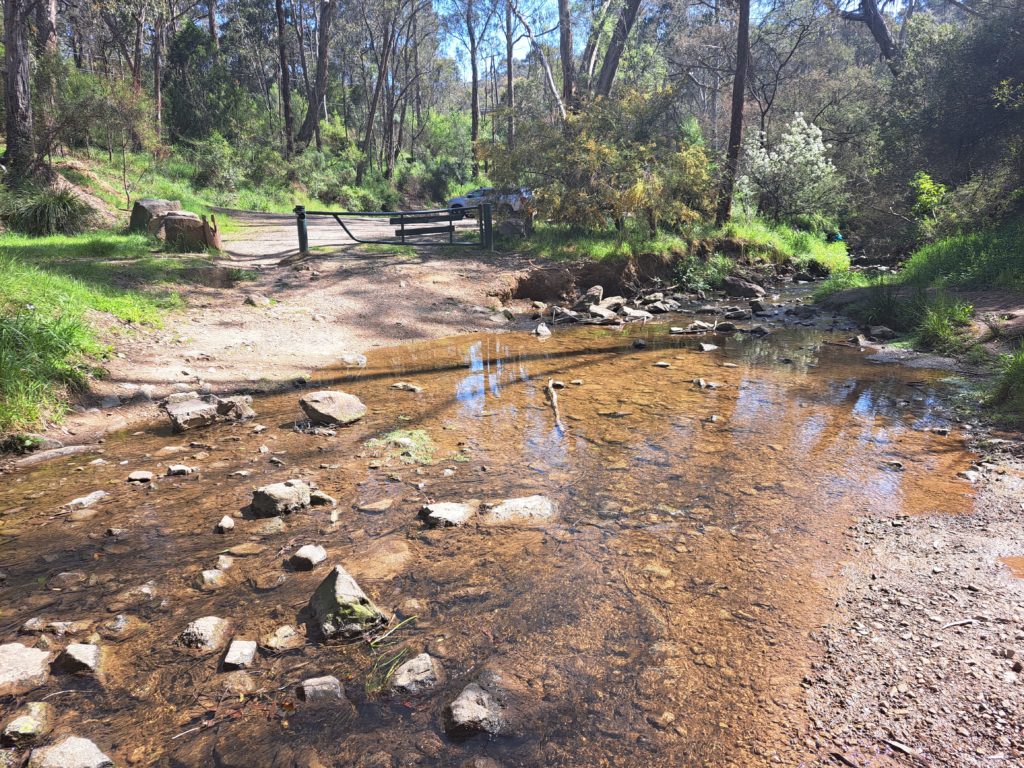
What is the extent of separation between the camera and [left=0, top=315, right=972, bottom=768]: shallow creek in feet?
7.42

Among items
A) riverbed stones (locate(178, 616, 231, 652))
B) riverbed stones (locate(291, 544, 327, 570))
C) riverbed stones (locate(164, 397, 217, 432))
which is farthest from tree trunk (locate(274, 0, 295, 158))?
riverbed stones (locate(178, 616, 231, 652))

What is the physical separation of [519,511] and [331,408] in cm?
249

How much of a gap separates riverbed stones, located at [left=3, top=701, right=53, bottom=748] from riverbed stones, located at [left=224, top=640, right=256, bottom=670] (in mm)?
613

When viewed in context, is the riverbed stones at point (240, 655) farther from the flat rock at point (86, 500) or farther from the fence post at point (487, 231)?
the fence post at point (487, 231)

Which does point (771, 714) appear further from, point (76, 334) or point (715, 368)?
point (76, 334)

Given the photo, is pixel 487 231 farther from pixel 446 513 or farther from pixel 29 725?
pixel 29 725

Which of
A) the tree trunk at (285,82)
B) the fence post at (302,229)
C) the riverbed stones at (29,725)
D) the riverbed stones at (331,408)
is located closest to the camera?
the riverbed stones at (29,725)

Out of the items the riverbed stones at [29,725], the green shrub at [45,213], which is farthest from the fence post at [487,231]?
the riverbed stones at [29,725]

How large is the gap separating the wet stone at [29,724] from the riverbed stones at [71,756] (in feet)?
0.35

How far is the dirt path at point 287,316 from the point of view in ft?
20.7

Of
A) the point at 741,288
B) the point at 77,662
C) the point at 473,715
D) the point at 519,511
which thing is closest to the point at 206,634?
the point at 77,662

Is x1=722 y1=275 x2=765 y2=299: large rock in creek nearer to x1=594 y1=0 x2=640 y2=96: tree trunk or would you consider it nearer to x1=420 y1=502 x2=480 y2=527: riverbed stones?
x1=594 y1=0 x2=640 y2=96: tree trunk

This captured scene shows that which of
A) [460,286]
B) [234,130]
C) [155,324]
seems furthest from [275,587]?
[234,130]

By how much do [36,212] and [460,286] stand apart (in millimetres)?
8015
